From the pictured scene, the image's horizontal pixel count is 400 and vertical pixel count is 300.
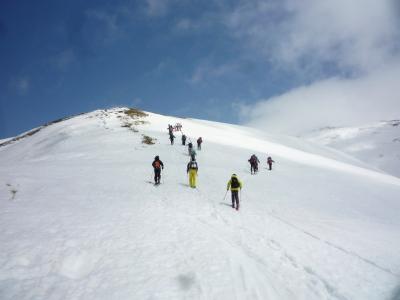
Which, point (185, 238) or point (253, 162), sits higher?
point (253, 162)

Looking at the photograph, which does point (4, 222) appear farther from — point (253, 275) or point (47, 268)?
point (253, 275)

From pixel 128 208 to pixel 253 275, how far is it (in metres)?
7.40

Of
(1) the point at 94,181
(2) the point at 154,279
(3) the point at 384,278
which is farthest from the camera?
(1) the point at 94,181

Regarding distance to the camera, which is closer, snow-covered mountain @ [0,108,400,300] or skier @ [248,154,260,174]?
snow-covered mountain @ [0,108,400,300]

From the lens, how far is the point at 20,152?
4097 centimetres

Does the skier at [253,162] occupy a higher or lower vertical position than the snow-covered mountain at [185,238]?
higher

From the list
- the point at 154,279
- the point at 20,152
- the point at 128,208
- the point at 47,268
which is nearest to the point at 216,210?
the point at 128,208

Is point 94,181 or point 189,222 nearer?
point 189,222

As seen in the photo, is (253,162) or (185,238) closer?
(185,238)

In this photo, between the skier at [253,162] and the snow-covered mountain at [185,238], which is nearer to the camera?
the snow-covered mountain at [185,238]

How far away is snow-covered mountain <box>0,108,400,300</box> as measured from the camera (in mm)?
8812

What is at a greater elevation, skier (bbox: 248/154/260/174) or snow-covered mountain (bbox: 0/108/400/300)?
skier (bbox: 248/154/260/174)

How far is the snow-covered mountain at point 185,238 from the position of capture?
8.81 m

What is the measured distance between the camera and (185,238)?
1180 cm
